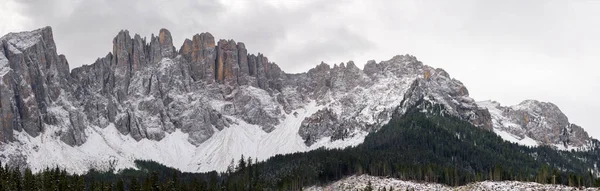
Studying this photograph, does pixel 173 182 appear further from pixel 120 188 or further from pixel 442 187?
pixel 442 187

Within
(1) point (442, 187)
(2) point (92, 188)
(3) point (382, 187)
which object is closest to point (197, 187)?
(2) point (92, 188)

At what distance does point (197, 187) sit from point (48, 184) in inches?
1579

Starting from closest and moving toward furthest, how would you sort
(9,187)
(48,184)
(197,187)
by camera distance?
1. (9,187)
2. (48,184)
3. (197,187)

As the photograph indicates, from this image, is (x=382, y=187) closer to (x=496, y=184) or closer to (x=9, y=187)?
(x=496, y=184)

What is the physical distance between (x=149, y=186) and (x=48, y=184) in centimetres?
2323

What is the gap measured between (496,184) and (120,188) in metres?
98.8

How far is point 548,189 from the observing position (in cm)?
16875

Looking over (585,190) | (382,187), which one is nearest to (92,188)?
(382,187)

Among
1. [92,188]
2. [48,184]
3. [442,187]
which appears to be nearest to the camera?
[48,184]

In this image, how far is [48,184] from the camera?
525 ft

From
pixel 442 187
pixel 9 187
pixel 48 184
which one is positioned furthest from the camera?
pixel 442 187

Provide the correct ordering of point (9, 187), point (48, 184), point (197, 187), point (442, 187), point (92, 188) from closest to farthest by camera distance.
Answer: point (9, 187) → point (48, 184) → point (92, 188) → point (197, 187) → point (442, 187)

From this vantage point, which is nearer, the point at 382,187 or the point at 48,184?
the point at 48,184

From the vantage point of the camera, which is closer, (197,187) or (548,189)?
(548,189)
